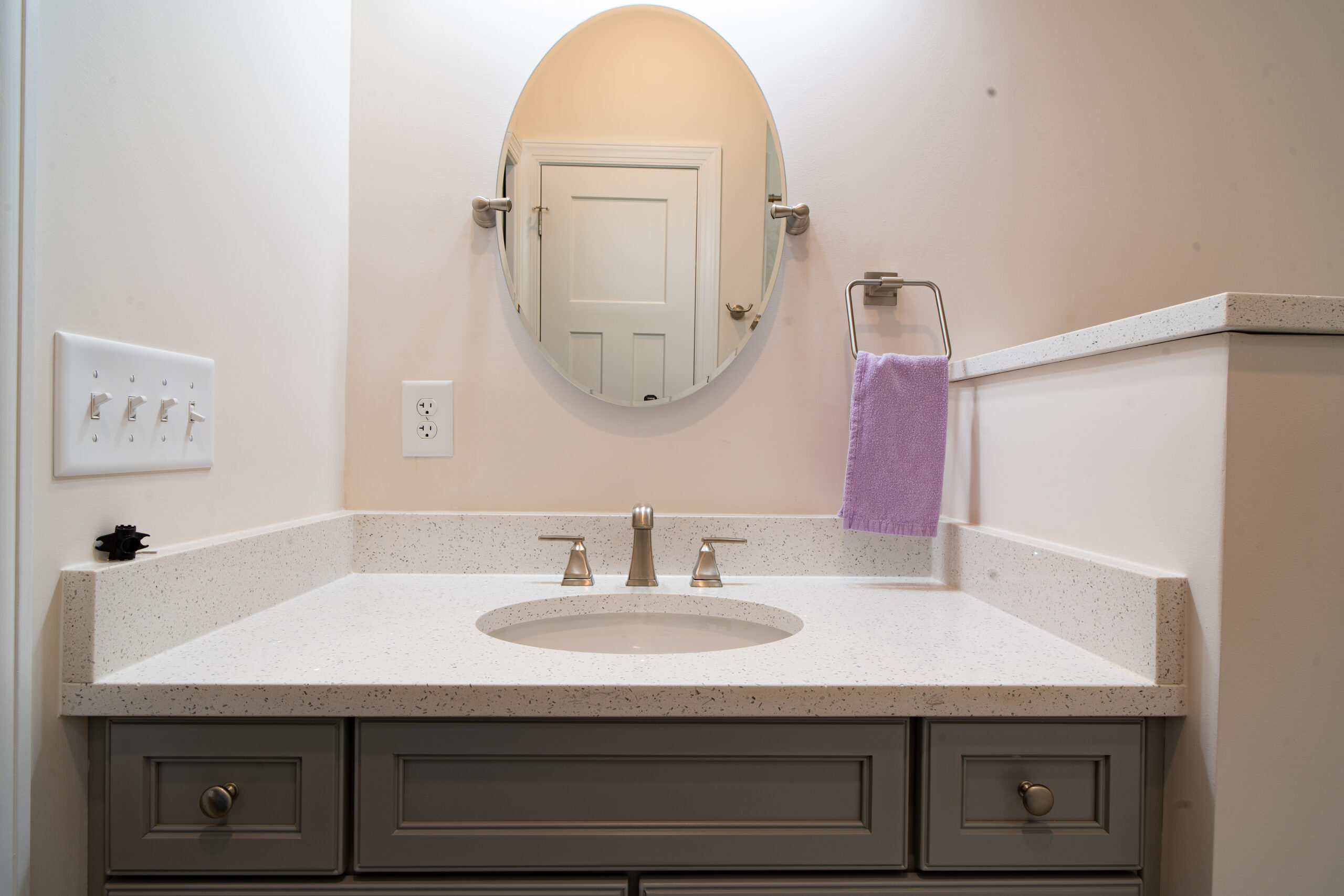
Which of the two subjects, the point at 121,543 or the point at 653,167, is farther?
the point at 653,167

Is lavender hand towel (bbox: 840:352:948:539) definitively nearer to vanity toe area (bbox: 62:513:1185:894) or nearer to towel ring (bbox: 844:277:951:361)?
towel ring (bbox: 844:277:951:361)

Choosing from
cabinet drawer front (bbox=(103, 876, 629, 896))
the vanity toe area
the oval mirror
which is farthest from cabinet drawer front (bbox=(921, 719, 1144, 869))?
the oval mirror

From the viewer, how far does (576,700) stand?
66cm

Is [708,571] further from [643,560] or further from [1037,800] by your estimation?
[1037,800]

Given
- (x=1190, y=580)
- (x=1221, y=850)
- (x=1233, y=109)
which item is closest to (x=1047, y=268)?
(x=1233, y=109)

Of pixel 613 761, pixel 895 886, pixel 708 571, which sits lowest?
pixel 895 886

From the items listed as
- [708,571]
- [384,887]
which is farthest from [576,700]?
[708,571]

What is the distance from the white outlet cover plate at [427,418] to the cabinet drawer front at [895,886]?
2.44 feet

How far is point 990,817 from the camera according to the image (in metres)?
0.71

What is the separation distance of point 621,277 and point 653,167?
0.19 m

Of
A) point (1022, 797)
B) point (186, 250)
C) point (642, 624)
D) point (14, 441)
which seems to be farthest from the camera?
point (642, 624)

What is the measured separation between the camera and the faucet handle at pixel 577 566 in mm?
1104

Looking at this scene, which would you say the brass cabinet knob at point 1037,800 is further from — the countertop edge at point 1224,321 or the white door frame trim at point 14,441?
the white door frame trim at point 14,441

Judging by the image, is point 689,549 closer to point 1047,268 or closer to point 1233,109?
point 1047,268
